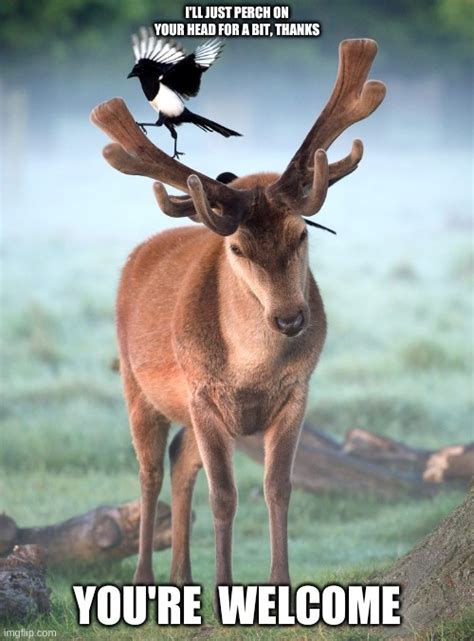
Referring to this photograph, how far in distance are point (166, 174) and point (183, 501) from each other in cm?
206

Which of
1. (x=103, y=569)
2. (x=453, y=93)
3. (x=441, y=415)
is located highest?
(x=453, y=93)

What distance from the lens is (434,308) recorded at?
55.4 feet

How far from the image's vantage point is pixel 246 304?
640cm

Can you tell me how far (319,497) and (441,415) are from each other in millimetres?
2798

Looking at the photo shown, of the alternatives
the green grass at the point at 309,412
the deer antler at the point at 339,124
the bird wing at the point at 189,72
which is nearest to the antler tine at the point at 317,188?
the deer antler at the point at 339,124

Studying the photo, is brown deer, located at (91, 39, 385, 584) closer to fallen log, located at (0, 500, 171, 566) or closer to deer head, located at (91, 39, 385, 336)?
deer head, located at (91, 39, 385, 336)

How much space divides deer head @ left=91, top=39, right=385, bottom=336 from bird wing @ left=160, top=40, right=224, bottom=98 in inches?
29.3

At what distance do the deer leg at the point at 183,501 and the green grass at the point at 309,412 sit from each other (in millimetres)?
154

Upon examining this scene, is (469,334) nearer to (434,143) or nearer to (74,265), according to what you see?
(434,143)

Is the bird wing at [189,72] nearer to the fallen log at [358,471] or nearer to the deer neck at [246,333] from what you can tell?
the deer neck at [246,333]

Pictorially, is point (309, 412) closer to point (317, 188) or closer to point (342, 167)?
point (342, 167)

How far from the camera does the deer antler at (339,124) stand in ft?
20.4

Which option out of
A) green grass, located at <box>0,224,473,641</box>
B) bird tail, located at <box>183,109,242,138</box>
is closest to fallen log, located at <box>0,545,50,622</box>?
green grass, located at <box>0,224,473,641</box>

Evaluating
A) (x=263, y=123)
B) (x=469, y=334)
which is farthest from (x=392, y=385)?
(x=263, y=123)
